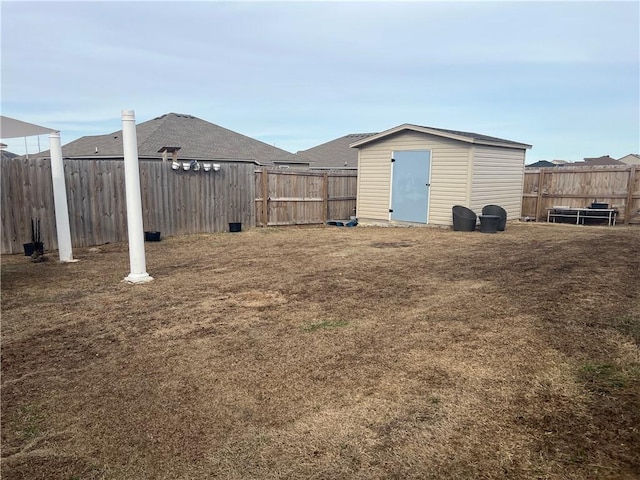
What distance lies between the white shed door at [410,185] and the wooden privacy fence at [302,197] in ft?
6.43

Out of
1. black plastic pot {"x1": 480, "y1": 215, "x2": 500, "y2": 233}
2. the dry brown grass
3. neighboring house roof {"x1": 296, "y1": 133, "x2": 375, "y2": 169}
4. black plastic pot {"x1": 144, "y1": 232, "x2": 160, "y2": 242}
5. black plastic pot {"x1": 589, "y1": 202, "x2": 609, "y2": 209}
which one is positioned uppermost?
neighboring house roof {"x1": 296, "y1": 133, "x2": 375, "y2": 169}

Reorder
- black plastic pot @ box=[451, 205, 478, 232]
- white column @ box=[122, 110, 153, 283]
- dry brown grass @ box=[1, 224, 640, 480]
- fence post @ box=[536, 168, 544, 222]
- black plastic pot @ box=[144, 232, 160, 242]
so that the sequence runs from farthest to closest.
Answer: fence post @ box=[536, 168, 544, 222], black plastic pot @ box=[451, 205, 478, 232], black plastic pot @ box=[144, 232, 160, 242], white column @ box=[122, 110, 153, 283], dry brown grass @ box=[1, 224, 640, 480]

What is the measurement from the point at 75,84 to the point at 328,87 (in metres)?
12.7

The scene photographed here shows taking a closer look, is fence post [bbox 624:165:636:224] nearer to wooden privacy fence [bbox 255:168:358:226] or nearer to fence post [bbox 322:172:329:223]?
wooden privacy fence [bbox 255:168:358:226]

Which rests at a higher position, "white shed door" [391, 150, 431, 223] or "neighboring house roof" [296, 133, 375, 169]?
"neighboring house roof" [296, 133, 375, 169]

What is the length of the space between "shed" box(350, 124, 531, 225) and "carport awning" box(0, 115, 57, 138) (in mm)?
9431

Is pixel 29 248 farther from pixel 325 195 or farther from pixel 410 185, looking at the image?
pixel 410 185

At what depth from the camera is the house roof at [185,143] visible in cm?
1859

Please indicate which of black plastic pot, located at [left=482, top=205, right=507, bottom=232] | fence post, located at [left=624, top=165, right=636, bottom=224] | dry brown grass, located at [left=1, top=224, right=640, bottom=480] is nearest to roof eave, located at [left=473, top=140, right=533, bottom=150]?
black plastic pot, located at [left=482, top=205, right=507, bottom=232]

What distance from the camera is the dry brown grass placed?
7.07 feet

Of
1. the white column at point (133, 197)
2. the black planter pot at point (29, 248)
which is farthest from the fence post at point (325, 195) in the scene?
the white column at point (133, 197)

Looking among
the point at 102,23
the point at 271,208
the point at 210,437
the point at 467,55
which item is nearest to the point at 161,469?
the point at 210,437

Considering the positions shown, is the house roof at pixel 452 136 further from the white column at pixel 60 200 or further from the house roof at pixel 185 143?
the white column at pixel 60 200

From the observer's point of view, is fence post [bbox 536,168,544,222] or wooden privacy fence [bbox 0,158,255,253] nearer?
wooden privacy fence [bbox 0,158,255,253]
